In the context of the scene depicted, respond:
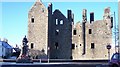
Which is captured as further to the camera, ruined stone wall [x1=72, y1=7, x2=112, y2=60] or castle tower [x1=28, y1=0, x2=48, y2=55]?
ruined stone wall [x1=72, y1=7, x2=112, y2=60]

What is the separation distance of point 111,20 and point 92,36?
181 inches

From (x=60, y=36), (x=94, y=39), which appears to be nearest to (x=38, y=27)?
(x=60, y=36)

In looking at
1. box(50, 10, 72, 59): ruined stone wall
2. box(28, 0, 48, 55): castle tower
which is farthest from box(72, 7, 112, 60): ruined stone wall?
box(28, 0, 48, 55): castle tower

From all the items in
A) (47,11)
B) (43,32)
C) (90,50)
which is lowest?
(90,50)

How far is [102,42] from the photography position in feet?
174

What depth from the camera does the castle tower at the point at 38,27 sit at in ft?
168

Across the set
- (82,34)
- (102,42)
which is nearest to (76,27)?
(82,34)

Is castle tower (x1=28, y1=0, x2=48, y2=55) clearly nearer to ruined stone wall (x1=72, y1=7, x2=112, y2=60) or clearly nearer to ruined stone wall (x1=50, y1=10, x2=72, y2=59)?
ruined stone wall (x1=50, y1=10, x2=72, y2=59)

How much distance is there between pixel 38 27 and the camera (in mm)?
52188

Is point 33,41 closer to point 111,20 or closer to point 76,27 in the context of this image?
point 76,27

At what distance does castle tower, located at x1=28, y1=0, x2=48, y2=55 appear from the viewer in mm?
51188

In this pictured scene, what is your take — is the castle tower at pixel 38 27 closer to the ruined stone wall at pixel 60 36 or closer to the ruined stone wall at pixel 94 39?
the ruined stone wall at pixel 60 36

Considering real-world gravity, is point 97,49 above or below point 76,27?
below

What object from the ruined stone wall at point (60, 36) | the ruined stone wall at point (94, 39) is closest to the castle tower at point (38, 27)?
the ruined stone wall at point (60, 36)
